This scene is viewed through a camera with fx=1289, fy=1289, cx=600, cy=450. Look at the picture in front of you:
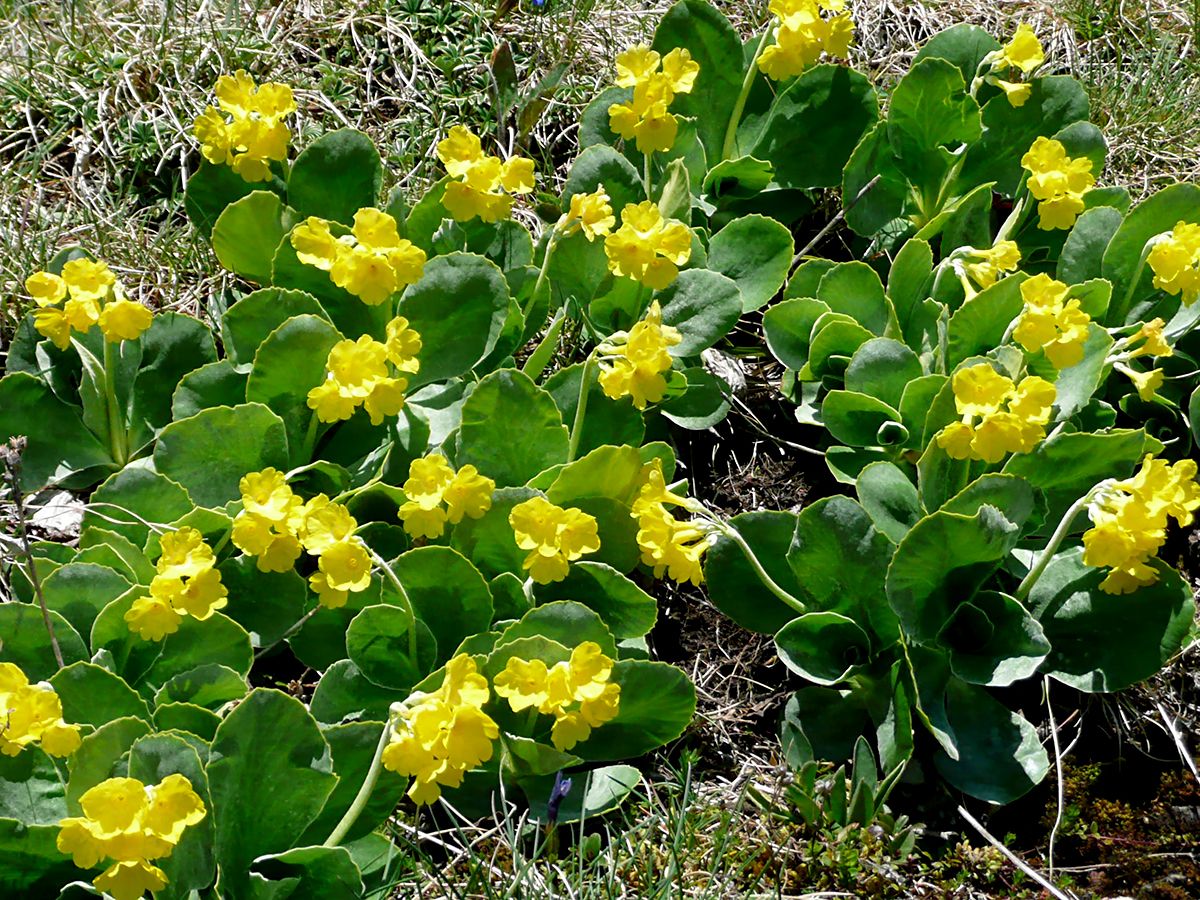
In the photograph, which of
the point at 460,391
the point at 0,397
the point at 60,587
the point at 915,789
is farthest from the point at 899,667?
the point at 0,397

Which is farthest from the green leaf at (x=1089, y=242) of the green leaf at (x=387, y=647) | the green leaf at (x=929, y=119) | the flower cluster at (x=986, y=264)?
the green leaf at (x=387, y=647)

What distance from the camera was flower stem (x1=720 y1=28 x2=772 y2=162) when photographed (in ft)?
9.48

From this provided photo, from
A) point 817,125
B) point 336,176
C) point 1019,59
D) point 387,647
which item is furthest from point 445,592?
point 1019,59

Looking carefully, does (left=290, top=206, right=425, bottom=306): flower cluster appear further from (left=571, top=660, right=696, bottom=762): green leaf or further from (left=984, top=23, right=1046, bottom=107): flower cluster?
(left=984, top=23, right=1046, bottom=107): flower cluster

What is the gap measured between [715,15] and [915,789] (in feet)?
5.65

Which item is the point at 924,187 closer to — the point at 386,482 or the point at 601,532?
the point at 601,532

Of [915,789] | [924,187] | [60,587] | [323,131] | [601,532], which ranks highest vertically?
[924,187]

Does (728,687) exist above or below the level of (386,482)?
below

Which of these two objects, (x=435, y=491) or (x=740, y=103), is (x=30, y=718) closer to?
(x=435, y=491)

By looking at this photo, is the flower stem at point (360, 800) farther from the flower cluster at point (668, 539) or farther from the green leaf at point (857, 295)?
the green leaf at point (857, 295)

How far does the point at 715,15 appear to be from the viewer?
290cm

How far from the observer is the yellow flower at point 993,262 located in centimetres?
247

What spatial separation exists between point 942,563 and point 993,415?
260 mm

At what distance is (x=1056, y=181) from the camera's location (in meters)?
2.57
